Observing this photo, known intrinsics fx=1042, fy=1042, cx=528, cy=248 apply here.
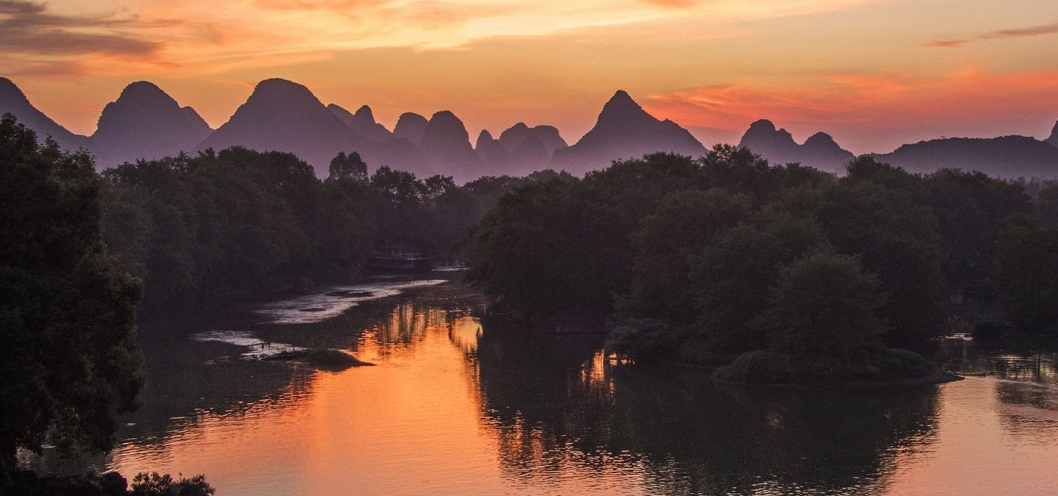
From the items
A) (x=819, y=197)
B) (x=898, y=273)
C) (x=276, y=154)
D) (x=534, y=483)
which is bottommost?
(x=534, y=483)

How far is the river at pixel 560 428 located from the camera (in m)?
48.0

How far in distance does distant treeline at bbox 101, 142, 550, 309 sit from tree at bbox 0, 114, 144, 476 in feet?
152

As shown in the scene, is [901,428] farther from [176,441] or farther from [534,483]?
[176,441]

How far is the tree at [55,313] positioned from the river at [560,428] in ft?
31.9

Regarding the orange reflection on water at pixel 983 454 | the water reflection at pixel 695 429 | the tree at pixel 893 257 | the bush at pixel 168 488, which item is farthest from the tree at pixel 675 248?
the bush at pixel 168 488

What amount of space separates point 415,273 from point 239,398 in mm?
103758

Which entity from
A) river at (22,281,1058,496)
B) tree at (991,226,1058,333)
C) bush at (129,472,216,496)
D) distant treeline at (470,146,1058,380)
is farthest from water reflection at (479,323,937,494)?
tree at (991,226,1058,333)

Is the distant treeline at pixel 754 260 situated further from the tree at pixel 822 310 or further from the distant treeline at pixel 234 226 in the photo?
the distant treeline at pixel 234 226

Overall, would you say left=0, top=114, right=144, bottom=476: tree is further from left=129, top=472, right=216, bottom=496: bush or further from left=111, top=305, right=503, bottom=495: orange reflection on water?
left=111, top=305, right=503, bottom=495: orange reflection on water

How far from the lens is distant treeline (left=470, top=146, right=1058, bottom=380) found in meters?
70.6

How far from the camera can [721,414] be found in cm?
6169

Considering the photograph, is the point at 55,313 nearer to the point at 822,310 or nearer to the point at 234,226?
the point at 822,310

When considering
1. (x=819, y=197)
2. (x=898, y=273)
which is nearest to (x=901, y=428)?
(x=898, y=273)

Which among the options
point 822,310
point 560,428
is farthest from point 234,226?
point 822,310
